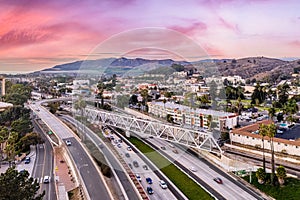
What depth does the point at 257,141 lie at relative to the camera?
12148 millimetres

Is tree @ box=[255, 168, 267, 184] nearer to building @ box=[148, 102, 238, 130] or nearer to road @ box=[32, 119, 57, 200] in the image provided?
building @ box=[148, 102, 238, 130]

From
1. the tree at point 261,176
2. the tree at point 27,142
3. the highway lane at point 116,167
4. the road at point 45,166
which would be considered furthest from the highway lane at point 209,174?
the tree at point 27,142

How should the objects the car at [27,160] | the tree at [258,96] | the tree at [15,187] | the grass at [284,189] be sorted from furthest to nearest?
the tree at [258,96] < the car at [27,160] < the grass at [284,189] < the tree at [15,187]

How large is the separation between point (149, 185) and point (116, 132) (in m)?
6.34

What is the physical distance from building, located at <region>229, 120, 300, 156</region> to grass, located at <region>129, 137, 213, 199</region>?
3.57 meters

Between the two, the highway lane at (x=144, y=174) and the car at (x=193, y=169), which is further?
the car at (x=193, y=169)

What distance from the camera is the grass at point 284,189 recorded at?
8.48m

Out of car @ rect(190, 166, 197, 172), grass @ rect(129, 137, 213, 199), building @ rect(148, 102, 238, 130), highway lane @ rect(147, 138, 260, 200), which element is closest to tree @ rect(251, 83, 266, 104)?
building @ rect(148, 102, 238, 130)

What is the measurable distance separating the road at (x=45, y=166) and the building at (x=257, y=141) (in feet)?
25.3

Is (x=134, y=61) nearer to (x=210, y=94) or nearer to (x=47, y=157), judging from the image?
(x=210, y=94)

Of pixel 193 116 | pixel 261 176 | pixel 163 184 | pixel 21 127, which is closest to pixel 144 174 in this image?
pixel 163 184

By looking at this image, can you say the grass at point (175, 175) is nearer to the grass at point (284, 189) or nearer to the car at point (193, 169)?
the car at point (193, 169)

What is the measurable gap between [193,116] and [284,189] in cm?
590

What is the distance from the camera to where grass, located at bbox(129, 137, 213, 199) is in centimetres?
890
